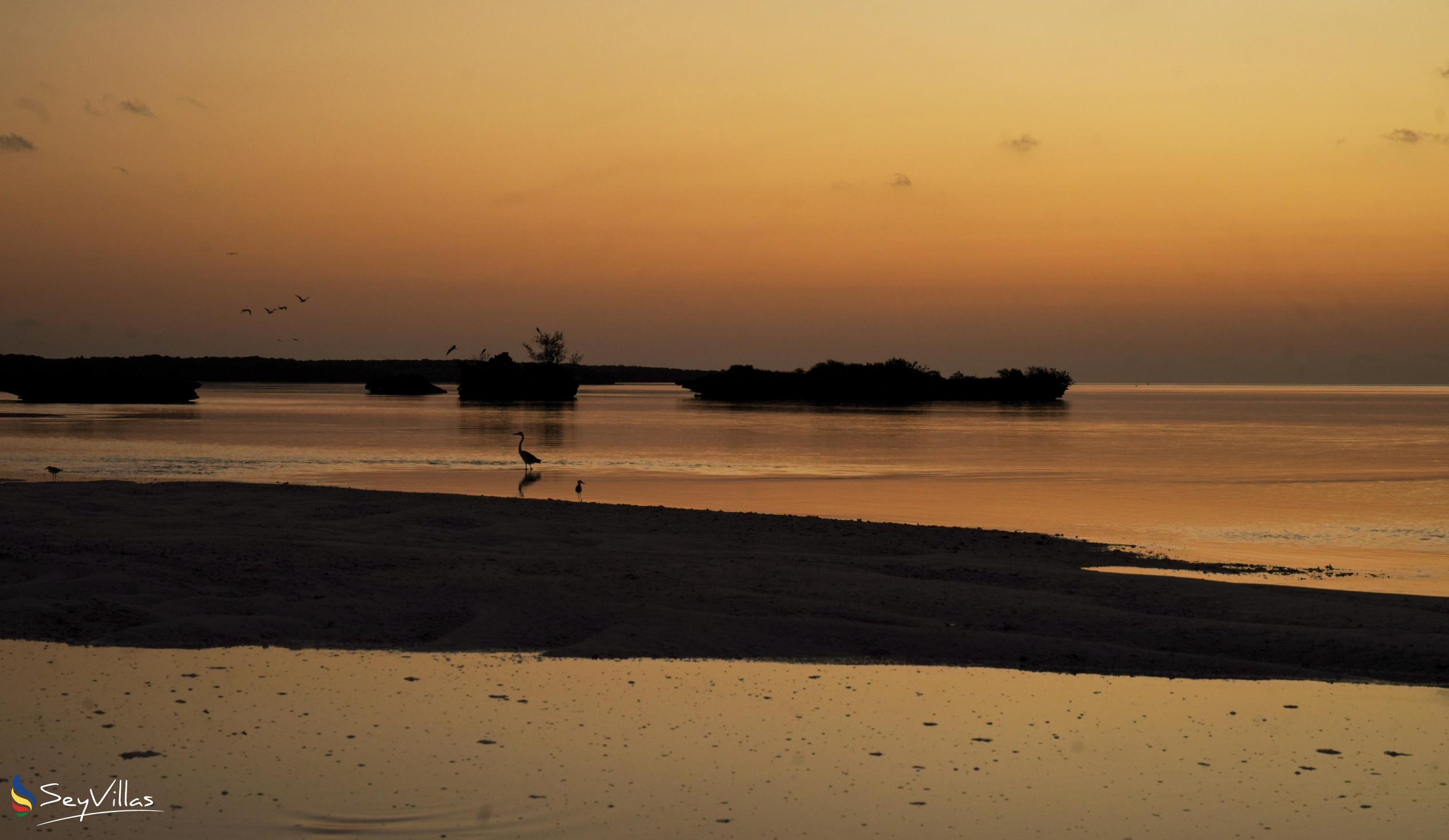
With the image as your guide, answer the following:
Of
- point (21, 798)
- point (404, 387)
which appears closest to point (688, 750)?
point (21, 798)

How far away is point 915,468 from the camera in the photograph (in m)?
34.3

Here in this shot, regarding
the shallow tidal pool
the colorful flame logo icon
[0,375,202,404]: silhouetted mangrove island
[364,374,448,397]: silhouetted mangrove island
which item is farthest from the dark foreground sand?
[364,374,448,397]: silhouetted mangrove island

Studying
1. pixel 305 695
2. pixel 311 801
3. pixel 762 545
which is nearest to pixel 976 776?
pixel 311 801

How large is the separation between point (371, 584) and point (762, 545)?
203 inches

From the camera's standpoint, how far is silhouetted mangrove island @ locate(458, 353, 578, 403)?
126688 mm

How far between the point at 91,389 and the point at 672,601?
94.4 meters

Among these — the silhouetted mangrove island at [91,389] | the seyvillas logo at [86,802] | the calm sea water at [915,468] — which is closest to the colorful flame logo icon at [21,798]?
the seyvillas logo at [86,802]

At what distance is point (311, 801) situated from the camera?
5457mm

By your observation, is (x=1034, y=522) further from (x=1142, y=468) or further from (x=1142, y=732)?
(x=1142, y=468)

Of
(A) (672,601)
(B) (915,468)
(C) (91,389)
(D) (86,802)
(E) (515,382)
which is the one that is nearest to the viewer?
(D) (86,802)

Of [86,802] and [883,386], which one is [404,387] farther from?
[86,802]

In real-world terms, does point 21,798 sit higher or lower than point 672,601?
lower

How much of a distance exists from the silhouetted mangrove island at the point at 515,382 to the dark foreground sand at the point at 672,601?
371ft

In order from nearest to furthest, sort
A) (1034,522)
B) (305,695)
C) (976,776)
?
(976,776), (305,695), (1034,522)
